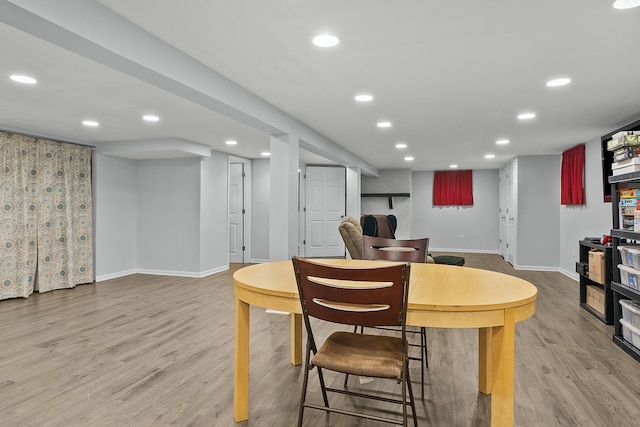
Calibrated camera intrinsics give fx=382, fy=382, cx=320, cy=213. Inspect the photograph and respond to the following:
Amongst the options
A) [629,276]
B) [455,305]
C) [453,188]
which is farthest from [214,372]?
[453,188]

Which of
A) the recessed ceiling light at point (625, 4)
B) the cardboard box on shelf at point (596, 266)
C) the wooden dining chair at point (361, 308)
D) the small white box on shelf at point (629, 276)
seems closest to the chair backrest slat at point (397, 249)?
the wooden dining chair at point (361, 308)

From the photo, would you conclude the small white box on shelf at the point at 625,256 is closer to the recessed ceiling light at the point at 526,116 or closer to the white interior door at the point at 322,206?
the recessed ceiling light at the point at 526,116

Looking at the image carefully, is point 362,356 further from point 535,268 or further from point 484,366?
point 535,268

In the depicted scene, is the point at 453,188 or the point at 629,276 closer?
the point at 629,276

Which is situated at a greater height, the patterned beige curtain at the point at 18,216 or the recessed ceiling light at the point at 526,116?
the recessed ceiling light at the point at 526,116

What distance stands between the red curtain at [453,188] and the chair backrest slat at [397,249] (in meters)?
8.11

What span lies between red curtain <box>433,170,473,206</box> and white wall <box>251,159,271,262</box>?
5028 mm

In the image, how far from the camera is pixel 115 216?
6.55 meters

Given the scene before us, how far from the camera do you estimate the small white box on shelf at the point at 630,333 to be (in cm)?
305

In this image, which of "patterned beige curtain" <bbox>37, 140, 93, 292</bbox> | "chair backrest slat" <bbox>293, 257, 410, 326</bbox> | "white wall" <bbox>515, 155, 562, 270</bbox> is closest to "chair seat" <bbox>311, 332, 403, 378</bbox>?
"chair backrest slat" <bbox>293, 257, 410, 326</bbox>

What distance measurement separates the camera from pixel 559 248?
7.30 m

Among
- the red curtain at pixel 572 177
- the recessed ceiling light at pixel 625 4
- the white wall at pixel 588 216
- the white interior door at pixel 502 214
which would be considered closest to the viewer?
the recessed ceiling light at pixel 625 4

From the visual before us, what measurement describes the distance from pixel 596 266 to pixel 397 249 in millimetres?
2721

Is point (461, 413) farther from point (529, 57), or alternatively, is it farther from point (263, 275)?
point (529, 57)
